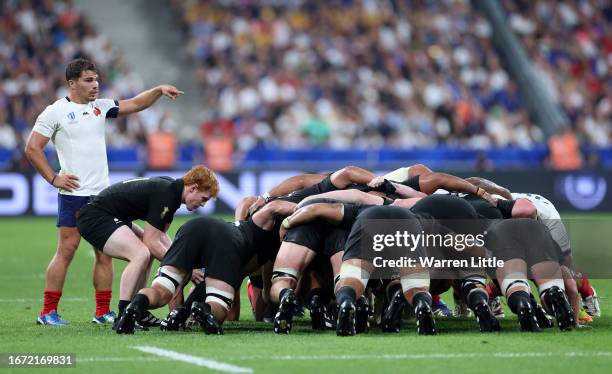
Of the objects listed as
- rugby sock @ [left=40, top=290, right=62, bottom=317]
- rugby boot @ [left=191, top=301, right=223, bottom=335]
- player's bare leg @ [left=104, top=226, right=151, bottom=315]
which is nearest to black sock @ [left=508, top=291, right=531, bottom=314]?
rugby boot @ [left=191, top=301, right=223, bottom=335]

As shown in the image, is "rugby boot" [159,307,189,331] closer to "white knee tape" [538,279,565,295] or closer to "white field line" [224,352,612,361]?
"white field line" [224,352,612,361]

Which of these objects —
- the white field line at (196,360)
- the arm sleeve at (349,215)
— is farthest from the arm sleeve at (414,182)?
the white field line at (196,360)

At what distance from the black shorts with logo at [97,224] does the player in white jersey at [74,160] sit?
299 mm

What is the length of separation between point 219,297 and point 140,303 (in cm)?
62

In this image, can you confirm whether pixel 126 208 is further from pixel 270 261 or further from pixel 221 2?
pixel 221 2

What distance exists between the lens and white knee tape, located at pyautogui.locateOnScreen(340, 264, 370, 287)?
28.7ft

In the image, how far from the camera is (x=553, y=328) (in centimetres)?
901

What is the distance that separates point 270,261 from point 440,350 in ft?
7.48

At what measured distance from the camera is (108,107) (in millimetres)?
10305

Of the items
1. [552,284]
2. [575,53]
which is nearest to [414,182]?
[552,284]

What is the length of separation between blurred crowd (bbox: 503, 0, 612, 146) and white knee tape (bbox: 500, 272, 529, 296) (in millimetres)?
21143

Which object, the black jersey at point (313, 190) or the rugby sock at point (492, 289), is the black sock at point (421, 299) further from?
the black jersey at point (313, 190)

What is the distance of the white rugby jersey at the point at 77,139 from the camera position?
32.6 ft

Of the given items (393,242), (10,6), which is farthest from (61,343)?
(10,6)
